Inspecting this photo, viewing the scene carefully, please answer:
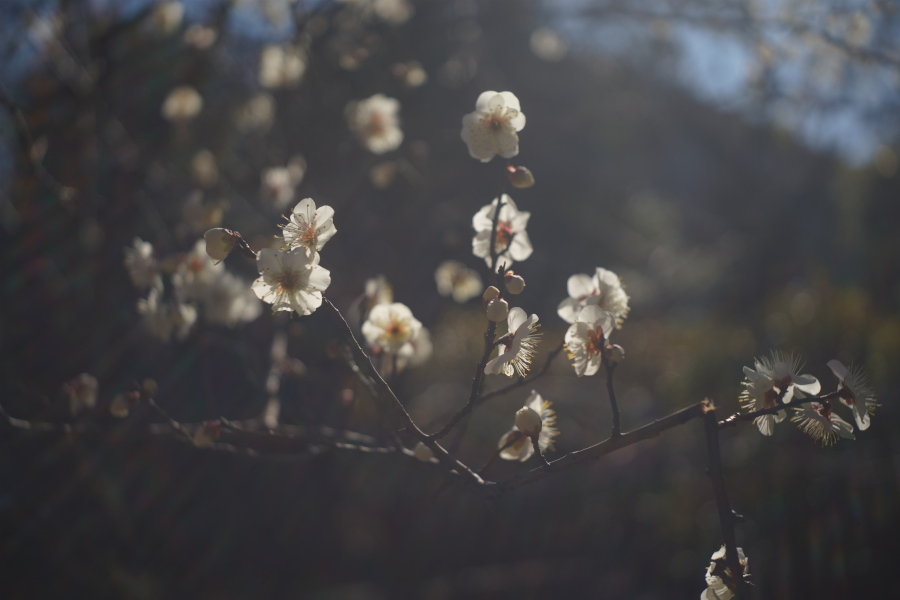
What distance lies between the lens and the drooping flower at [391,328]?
1.45 m

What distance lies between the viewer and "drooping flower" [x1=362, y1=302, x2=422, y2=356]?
4.75 feet

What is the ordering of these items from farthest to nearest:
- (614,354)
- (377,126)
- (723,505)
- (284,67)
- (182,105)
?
(182,105)
(284,67)
(377,126)
(614,354)
(723,505)

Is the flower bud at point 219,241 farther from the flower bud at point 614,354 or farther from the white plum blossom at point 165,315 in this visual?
the flower bud at point 614,354

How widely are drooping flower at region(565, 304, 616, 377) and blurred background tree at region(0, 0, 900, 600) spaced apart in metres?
1.00

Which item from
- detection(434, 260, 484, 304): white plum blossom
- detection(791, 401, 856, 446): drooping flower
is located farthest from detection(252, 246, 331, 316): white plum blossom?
detection(791, 401, 856, 446): drooping flower

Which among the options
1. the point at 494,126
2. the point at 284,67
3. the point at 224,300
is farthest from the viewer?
the point at 284,67

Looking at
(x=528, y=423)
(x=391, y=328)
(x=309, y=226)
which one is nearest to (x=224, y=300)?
(x=391, y=328)

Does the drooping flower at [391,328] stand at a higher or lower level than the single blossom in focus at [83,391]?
higher

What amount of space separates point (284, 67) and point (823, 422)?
297 cm

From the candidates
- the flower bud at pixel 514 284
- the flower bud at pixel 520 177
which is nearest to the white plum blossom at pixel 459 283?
the flower bud at pixel 520 177

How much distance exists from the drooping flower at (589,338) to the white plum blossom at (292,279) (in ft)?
1.90

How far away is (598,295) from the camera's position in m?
1.36

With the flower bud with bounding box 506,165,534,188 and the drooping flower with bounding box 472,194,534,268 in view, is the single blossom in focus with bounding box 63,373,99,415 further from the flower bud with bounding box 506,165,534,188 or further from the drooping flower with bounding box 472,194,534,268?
the flower bud with bounding box 506,165,534,188

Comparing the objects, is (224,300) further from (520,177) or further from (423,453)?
(520,177)
